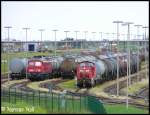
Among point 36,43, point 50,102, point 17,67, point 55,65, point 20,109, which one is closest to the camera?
point 20,109

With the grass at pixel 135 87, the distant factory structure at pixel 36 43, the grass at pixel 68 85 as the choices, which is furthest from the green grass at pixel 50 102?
the distant factory structure at pixel 36 43

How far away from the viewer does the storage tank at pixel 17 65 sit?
6476 centimetres

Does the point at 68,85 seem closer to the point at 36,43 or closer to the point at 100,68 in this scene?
the point at 100,68

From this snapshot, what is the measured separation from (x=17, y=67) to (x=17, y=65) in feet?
0.98

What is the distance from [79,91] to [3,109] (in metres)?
20.8

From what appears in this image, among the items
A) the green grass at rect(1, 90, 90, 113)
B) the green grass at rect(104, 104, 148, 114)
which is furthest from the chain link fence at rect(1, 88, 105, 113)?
the green grass at rect(104, 104, 148, 114)

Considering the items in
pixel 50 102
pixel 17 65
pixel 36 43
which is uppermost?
pixel 36 43

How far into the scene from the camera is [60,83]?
62.8 metres

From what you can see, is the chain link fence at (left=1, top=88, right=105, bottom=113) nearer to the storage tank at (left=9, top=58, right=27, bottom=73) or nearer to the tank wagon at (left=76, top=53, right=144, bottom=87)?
the tank wagon at (left=76, top=53, right=144, bottom=87)

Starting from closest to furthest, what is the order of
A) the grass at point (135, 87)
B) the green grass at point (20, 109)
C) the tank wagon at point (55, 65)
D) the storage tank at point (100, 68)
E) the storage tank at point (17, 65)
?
the green grass at point (20, 109) < the grass at point (135, 87) < the storage tank at point (100, 68) < the storage tank at point (17, 65) < the tank wagon at point (55, 65)

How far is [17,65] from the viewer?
64.9 m

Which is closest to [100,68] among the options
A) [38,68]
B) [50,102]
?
[38,68]

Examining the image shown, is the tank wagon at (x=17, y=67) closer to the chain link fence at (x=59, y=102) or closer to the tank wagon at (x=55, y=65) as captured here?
the tank wagon at (x=55, y=65)

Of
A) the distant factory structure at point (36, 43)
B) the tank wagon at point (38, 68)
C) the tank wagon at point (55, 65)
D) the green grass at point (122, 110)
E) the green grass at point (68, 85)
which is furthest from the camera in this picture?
the distant factory structure at point (36, 43)
